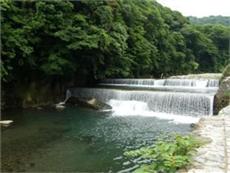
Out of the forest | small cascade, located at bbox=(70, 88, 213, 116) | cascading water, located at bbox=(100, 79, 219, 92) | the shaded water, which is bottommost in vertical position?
the shaded water

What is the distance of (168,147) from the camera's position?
437 centimetres

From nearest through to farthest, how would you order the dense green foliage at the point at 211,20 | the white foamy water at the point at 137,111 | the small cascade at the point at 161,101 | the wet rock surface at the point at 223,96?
the wet rock surface at the point at 223,96, the white foamy water at the point at 137,111, the small cascade at the point at 161,101, the dense green foliage at the point at 211,20

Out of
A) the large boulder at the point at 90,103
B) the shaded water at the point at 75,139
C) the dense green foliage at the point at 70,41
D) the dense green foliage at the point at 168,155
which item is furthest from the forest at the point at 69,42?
the dense green foliage at the point at 168,155

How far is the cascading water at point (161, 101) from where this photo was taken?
1494cm

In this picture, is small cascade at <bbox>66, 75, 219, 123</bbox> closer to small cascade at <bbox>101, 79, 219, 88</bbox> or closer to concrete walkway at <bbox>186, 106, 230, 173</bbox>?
small cascade at <bbox>101, 79, 219, 88</bbox>

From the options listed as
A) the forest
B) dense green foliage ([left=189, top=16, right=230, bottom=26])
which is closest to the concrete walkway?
the forest

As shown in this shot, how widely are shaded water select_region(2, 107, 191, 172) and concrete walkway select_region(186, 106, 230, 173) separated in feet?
8.08

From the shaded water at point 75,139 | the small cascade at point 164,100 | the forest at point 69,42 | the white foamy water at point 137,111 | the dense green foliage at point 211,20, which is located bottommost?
the shaded water at point 75,139

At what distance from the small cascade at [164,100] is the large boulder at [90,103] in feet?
2.08

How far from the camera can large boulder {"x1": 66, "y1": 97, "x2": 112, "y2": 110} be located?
1722 cm

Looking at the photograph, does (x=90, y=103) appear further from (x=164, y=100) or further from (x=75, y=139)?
(x=75, y=139)

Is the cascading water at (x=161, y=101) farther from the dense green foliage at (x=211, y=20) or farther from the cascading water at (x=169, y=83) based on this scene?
the dense green foliage at (x=211, y=20)

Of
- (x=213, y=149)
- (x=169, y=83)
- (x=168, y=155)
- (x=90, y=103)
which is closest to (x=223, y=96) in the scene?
(x=90, y=103)

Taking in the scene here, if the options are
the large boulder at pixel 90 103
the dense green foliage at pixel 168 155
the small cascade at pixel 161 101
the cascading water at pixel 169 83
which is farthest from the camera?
the cascading water at pixel 169 83
